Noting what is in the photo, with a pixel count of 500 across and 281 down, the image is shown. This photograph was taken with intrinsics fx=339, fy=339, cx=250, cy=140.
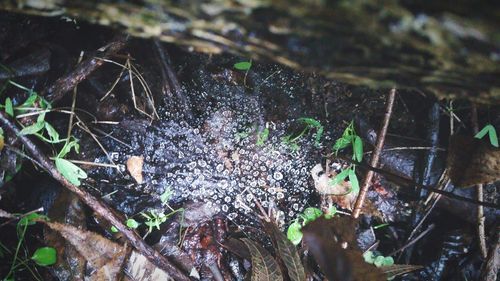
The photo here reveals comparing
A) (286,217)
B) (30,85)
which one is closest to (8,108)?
(30,85)

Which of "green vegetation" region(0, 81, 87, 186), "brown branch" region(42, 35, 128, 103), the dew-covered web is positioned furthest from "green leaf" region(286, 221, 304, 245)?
"brown branch" region(42, 35, 128, 103)

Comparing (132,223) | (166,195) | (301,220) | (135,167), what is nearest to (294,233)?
(301,220)

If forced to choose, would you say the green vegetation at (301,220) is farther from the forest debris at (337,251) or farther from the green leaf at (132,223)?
the green leaf at (132,223)

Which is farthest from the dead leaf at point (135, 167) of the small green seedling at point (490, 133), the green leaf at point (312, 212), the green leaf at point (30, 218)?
the small green seedling at point (490, 133)

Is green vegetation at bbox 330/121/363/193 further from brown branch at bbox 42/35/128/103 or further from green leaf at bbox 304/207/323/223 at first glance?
brown branch at bbox 42/35/128/103

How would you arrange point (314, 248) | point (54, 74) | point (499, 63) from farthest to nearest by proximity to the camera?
point (54, 74)
point (314, 248)
point (499, 63)

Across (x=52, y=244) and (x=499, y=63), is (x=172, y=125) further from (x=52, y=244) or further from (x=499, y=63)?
(x=499, y=63)
